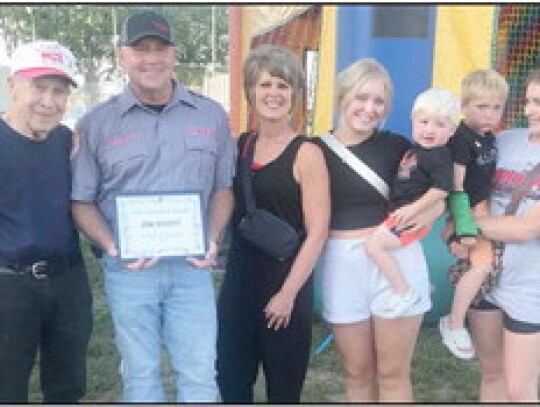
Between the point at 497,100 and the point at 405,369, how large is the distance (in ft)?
4.05

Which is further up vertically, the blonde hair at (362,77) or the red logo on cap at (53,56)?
the red logo on cap at (53,56)

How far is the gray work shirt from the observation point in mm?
2881

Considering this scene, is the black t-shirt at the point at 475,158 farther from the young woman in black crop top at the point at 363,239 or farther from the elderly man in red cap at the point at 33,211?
the elderly man in red cap at the point at 33,211

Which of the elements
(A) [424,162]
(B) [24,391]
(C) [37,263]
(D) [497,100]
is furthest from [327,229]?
(B) [24,391]

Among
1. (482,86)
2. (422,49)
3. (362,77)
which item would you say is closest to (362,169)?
(362,77)

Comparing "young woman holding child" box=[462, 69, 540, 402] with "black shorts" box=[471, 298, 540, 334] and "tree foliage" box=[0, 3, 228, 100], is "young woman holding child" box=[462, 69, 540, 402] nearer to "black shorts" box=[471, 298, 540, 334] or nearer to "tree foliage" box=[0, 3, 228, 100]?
"black shorts" box=[471, 298, 540, 334]

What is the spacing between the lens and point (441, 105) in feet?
9.51

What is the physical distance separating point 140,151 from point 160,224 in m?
0.31

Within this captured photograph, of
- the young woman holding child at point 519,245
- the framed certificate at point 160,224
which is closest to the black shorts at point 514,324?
the young woman holding child at point 519,245

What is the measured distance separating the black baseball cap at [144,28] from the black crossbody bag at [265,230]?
647 millimetres

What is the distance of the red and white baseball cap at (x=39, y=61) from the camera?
2.80m

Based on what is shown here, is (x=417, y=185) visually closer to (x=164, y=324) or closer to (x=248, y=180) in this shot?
(x=248, y=180)

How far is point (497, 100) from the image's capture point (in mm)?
3057

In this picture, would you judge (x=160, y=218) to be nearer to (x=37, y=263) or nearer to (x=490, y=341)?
(x=37, y=263)
